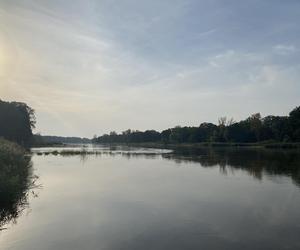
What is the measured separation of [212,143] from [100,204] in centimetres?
12479

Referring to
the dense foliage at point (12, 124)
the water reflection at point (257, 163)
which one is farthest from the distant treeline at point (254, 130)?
the dense foliage at point (12, 124)

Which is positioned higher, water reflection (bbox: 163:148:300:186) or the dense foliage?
the dense foliage

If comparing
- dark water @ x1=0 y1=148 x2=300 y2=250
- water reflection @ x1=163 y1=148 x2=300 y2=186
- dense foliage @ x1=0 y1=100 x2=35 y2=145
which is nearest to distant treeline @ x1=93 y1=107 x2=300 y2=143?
water reflection @ x1=163 y1=148 x2=300 y2=186

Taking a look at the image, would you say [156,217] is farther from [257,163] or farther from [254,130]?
[254,130]

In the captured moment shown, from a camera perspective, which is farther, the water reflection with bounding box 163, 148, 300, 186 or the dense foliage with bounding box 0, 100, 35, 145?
Answer: the dense foliage with bounding box 0, 100, 35, 145

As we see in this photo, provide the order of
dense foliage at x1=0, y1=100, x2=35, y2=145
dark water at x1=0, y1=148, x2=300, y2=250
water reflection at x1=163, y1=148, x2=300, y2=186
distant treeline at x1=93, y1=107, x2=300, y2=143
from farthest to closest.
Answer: distant treeline at x1=93, y1=107, x2=300, y2=143
dense foliage at x1=0, y1=100, x2=35, y2=145
water reflection at x1=163, y1=148, x2=300, y2=186
dark water at x1=0, y1=148, x2=300, y2=250

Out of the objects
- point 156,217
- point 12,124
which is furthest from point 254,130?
point 156,217

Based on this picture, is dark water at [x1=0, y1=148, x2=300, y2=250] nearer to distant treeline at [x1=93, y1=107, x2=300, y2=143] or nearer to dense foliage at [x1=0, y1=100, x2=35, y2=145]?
dense foliage at [x1=0, y1=100, x2=35, y2=145]

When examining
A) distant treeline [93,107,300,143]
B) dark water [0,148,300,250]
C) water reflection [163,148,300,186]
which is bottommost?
dark water [0,148,300,250]

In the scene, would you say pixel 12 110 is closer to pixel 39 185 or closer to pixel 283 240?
pixel 39 185

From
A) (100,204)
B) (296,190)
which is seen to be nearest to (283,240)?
(100,204)

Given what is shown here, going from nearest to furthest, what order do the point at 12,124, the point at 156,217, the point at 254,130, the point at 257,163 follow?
the point at 156,217, the point at 257,163, the point at 12,124, the point at 254,130

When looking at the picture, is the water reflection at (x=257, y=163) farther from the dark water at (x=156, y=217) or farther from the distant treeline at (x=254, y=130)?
the distant treeline at (x=254, y=130)

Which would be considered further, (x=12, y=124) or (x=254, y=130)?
(x=254, y=130)
